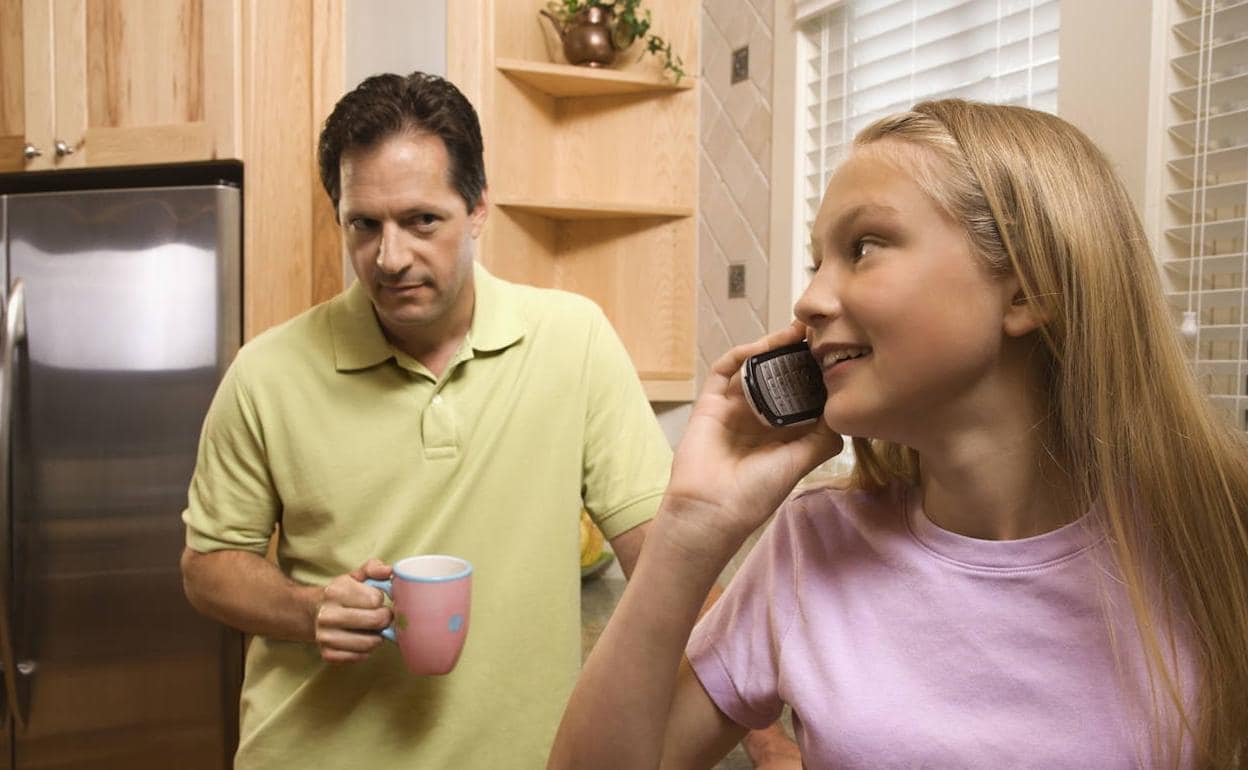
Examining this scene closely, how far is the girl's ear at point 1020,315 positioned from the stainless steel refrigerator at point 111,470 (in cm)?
174

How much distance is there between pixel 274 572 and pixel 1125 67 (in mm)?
1283

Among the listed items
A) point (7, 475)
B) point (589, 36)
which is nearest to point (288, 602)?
point (7, 475)

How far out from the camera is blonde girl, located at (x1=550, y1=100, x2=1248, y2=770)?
2.28ft

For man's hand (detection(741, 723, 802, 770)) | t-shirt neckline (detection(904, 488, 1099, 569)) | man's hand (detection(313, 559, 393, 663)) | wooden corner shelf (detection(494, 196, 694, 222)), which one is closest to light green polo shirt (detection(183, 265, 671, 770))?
man's hand (detection(313, 559, 393, 663))

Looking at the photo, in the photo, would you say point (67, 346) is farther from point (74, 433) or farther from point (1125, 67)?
point (1125, 67)

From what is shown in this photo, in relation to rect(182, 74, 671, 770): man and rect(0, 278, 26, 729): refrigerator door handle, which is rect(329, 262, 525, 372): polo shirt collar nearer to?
rect(182, 74, 671, 770): man

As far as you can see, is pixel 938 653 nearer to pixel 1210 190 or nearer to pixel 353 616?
pixel 353 616

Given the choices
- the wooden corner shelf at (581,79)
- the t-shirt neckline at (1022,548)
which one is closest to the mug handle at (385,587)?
the t-shirt neckline at (1022,548)

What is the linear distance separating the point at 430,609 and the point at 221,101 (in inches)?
57.9

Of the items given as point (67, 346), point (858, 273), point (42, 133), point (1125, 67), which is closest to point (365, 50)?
point (42, 133)

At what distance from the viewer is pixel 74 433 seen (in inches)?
82.0

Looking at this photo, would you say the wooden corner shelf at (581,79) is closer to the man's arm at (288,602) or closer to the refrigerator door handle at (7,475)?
the refrigerator door handle at (7,475)

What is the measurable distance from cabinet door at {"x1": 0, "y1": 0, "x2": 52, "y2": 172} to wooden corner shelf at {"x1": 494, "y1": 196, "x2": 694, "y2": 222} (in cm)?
103

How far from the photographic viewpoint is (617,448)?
1.35 metres
